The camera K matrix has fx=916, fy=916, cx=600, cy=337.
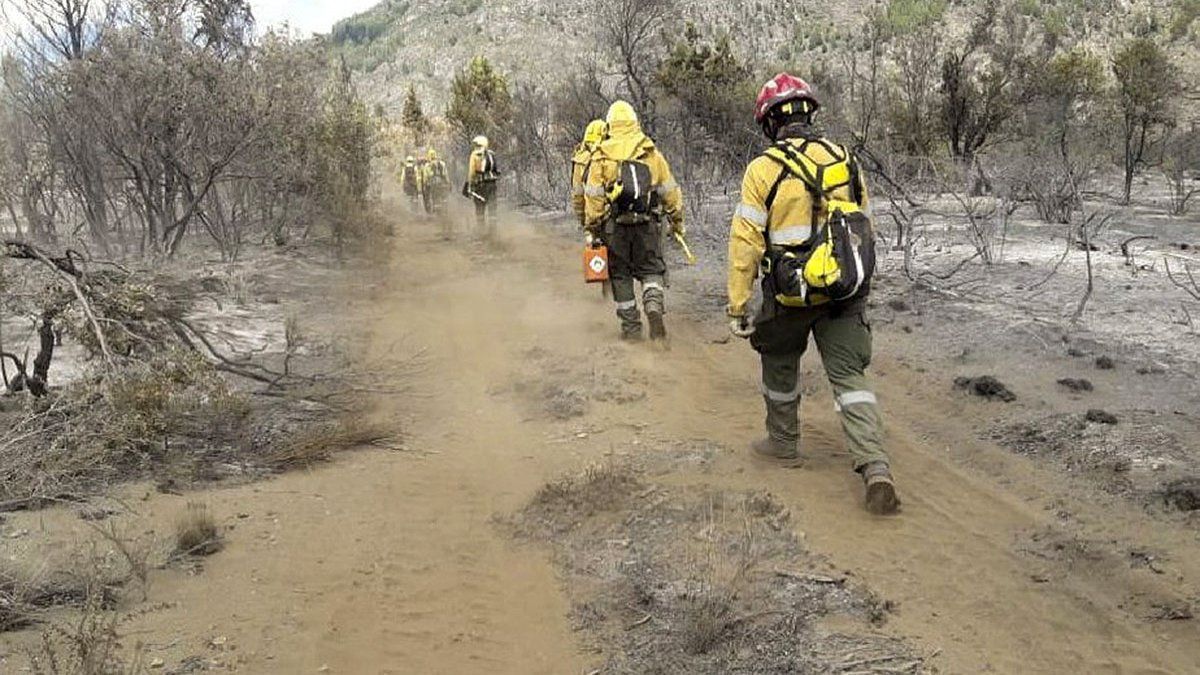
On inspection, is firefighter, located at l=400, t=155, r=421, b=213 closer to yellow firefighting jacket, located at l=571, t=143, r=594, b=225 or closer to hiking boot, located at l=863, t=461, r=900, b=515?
yellow firefighting jacket, located at l=571, t=143, r=594, b=225

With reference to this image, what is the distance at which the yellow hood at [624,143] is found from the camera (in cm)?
768

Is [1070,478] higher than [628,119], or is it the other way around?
[628,119]

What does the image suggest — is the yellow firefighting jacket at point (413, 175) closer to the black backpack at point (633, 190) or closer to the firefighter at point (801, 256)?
the black backpack at point (633, 190)

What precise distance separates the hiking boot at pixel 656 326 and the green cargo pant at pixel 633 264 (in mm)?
55

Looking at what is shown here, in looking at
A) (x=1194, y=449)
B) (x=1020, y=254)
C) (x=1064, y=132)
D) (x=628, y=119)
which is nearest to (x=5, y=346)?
(x=628, y=119)

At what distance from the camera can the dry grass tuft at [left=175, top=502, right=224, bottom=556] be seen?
4168 mm

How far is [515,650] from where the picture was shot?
11.4 ft

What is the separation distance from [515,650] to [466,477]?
1872 millimetres

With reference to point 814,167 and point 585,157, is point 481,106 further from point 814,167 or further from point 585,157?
point 814,167

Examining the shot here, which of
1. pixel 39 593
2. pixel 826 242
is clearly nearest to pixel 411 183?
pixel 826 242

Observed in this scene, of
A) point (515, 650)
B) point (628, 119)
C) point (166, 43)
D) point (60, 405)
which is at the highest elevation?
point (166, 43)

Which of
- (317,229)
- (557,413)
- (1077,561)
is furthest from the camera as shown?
(317,229)

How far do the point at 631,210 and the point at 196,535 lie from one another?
461cm

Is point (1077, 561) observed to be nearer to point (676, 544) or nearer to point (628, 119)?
point (676, 544)
